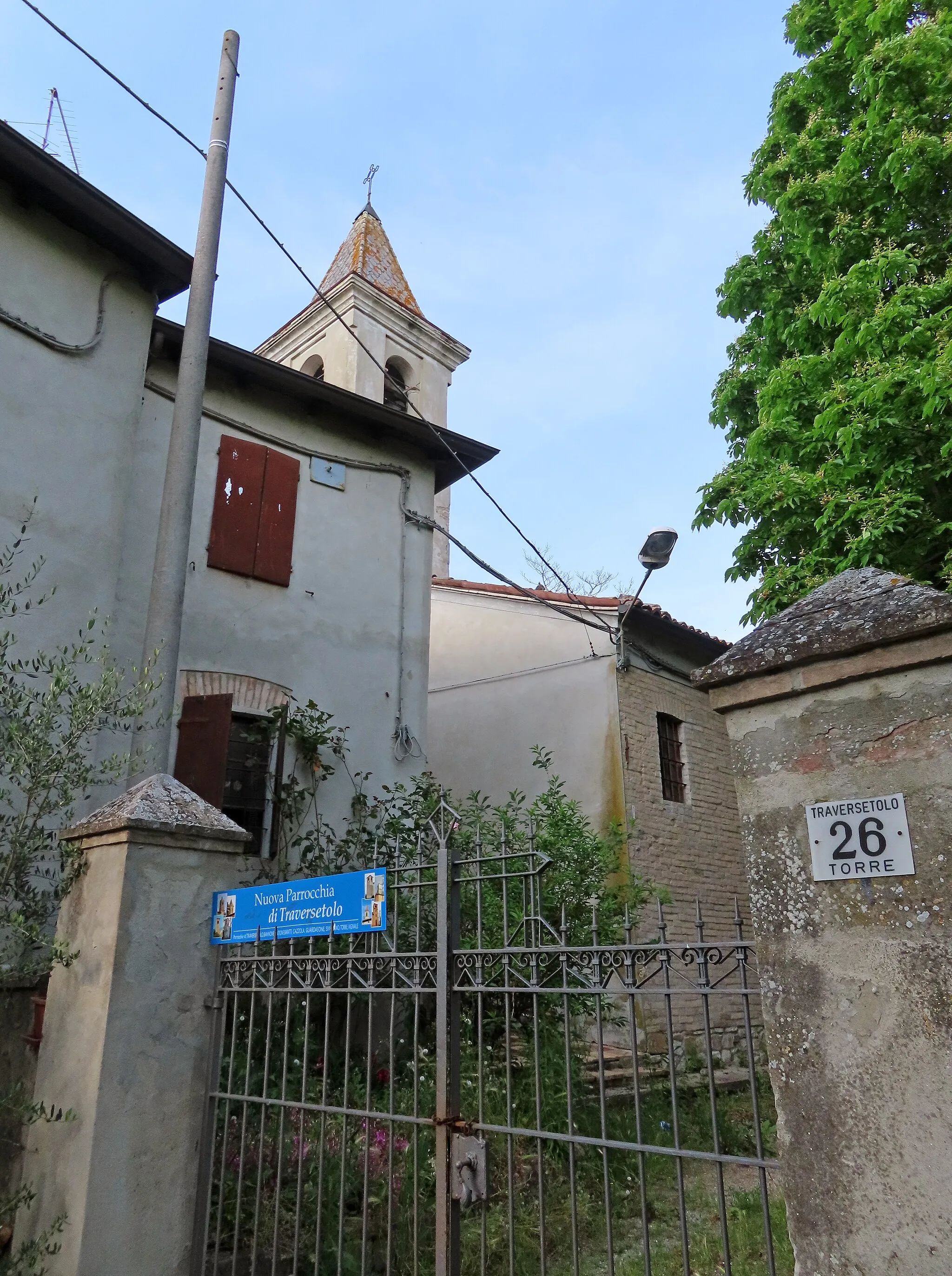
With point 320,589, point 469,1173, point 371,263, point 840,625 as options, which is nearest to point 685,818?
point 320,589

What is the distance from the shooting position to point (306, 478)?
31.3ft

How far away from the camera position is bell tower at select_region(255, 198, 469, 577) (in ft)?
50.9

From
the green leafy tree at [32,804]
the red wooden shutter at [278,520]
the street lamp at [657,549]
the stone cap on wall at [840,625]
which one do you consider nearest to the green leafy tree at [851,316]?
the street lamp at [657,549]

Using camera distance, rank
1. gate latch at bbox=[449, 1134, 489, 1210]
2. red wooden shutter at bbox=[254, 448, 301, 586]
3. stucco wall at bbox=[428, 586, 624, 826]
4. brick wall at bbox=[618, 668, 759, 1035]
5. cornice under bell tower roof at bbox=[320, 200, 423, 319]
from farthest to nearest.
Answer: cornice under bell tower roof at bbox=[320, 200, 423, 319] → stucco wall at bbox=[428, 586, 624, 826] → brick wall at bbox=[618, 668, 759, 1035] → red wooden shutter at bbox=[254, 448, 301, 586] → gate latch at bbox=[449, 1134, 489, 1210]

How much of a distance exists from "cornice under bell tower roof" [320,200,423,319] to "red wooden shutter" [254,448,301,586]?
7.84m

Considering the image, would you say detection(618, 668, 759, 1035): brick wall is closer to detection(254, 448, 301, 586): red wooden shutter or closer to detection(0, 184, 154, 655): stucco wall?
detection(254, 448, 301, 586): red wooden shutter

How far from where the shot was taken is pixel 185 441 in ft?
18.7

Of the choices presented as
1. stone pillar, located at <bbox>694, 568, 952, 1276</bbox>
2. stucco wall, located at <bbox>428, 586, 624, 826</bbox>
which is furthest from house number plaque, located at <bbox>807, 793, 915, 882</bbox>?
stucco wall, located at <bbox>428, 586, 624, 826</bbox>

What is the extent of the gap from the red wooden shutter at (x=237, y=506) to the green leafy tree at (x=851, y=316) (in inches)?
170

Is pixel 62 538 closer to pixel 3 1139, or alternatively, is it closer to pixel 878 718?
pixel 3 1139

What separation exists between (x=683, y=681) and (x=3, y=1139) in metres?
9.65

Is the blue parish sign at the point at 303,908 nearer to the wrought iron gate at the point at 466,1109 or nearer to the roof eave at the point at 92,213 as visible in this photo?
the wrought iron gate at the point at 466,1109

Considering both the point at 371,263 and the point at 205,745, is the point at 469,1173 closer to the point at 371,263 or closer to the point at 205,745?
the point at 205,745

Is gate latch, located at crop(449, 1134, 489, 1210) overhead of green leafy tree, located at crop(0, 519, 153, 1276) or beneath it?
beneath
